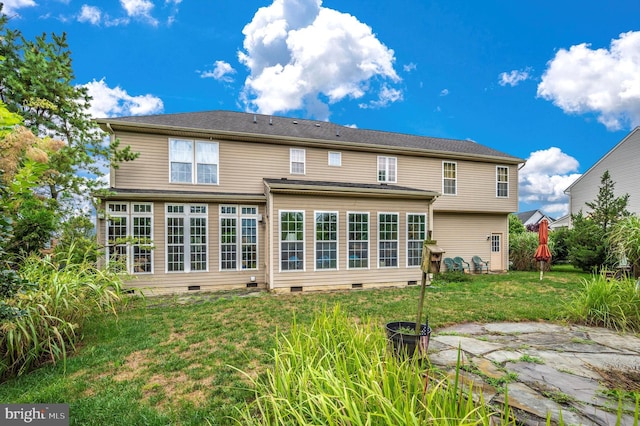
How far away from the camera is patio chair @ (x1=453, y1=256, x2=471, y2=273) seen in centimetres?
1318

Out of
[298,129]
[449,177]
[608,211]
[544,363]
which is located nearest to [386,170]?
[449,177]

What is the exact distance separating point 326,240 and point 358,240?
3.86 ft

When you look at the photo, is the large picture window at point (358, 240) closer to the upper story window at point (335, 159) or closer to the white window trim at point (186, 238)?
the upper story window at point (335, 159)

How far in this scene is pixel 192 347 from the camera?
4.48m

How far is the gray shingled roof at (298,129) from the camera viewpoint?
1044 centimetres

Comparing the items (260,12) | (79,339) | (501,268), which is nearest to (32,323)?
(79,339)

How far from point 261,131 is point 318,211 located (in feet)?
14.3

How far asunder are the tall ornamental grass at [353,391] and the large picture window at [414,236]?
7733 mm

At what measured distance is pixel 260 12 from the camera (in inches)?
479

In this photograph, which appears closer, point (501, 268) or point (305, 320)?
point (305, 320)

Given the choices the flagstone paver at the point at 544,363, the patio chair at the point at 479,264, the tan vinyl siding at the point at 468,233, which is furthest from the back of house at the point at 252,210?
the patio chair at the point at 479,264

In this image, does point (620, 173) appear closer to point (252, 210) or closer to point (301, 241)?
point (301, 241)

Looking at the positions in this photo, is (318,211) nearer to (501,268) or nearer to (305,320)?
(305,320)

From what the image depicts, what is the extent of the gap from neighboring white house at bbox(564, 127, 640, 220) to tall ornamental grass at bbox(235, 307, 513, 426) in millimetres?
21475
